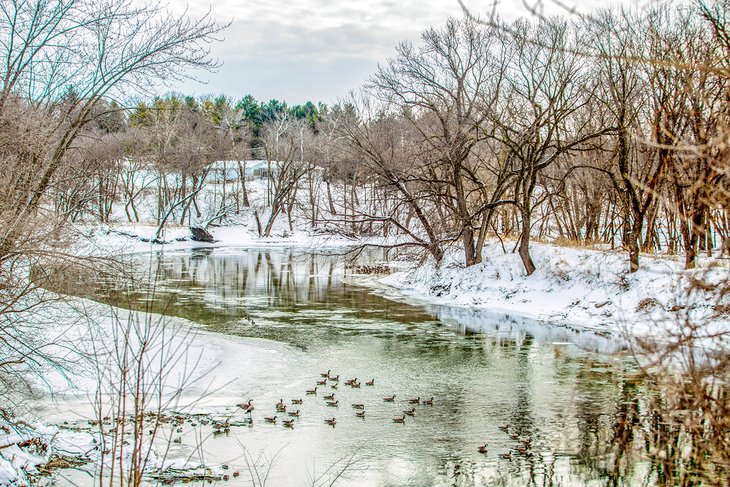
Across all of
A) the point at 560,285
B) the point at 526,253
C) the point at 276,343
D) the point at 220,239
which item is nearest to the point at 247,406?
the point at 276,343

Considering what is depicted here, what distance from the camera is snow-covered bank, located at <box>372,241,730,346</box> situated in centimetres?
1969

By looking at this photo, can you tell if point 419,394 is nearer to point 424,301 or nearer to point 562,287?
point 562,287

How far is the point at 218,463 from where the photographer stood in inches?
381

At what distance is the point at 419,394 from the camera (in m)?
13.3

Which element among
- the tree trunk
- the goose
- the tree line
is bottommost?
the goose

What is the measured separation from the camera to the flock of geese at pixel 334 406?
404 inches

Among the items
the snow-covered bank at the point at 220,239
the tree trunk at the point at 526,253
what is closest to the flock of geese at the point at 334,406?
the tree trunk at the point at 526,253

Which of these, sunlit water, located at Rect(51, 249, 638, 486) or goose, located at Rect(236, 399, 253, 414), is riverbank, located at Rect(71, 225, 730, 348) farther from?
goose, located at Rect(236, 399, 253, 414)

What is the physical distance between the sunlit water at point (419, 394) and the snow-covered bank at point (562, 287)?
129cm

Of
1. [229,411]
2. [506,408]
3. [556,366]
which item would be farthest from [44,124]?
[556,366]

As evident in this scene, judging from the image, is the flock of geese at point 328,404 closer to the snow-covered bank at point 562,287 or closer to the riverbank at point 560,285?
the riverbank at point 560,285

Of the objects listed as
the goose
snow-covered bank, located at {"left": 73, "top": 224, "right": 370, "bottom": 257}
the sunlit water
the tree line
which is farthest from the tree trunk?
snow-covered bank, located at {"left": 73, "top": 224, "right": 370, "bottom": 257}

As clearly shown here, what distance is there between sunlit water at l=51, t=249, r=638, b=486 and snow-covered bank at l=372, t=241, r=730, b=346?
129 centimetres

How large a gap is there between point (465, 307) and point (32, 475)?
1749cm
